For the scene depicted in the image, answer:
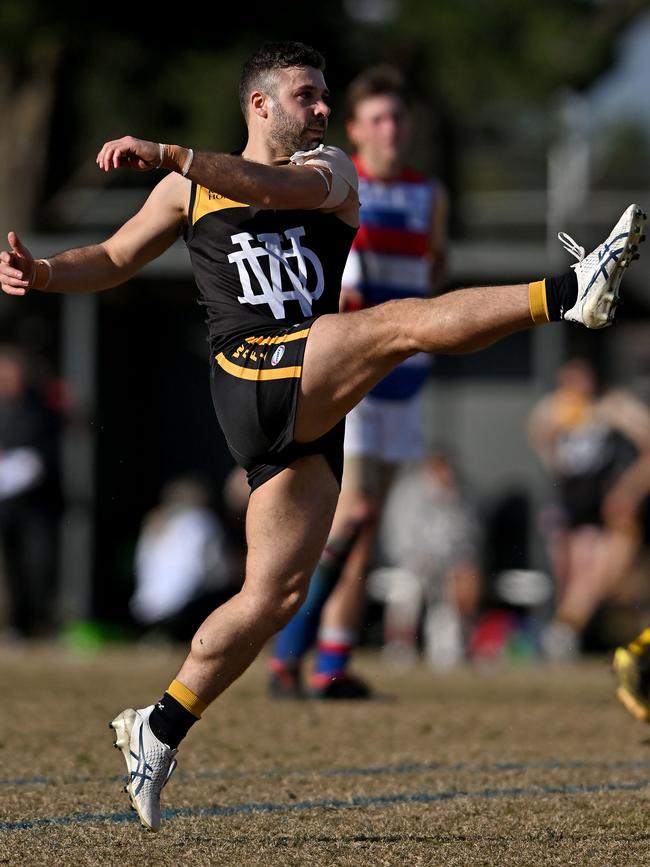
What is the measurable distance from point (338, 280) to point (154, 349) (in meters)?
11.3

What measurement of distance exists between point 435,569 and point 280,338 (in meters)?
9.33

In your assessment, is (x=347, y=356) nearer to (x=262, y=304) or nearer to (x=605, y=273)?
(x=262, y=304)

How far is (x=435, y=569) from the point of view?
45.2 feet

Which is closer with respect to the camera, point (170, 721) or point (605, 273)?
point (605, 273)

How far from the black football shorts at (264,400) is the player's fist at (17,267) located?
624mm

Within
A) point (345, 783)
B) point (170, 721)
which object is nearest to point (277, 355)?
point (170, 721)

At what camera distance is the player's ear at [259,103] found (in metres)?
4.99

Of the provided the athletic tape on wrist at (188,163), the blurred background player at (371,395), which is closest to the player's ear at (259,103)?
the athletic tape on wrist at (188,163)

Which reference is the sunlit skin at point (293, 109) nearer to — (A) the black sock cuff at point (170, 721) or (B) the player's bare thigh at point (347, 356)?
(B) the player's bare thigh at point (347, 356)

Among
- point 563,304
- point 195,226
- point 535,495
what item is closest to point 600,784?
point 563,304

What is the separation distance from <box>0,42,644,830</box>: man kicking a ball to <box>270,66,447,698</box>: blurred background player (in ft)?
8.74

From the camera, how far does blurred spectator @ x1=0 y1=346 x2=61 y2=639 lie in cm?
1319

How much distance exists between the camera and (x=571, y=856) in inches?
163

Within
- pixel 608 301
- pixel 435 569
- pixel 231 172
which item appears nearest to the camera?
pixel 608 301
